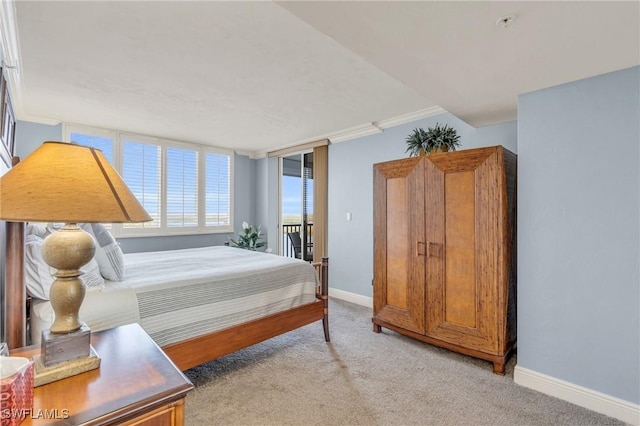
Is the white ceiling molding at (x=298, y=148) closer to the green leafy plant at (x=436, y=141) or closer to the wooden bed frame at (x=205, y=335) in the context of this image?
the green leafy plant at (x=436, y=141)

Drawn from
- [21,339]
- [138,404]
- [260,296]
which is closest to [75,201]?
[138,404]

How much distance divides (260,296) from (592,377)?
2.39 m

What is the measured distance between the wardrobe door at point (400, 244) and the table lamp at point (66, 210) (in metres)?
2.39

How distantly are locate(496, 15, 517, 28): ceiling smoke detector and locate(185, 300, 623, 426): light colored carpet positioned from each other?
7.30 ft

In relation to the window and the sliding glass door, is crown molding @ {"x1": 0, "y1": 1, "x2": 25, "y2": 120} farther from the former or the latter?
the sliding glass door

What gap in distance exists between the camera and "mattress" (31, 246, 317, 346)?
6.09ft

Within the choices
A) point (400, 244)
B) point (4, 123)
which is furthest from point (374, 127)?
point (4, 123)

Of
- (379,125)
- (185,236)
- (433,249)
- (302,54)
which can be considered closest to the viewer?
(302,54)

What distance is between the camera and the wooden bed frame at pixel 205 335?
1353mm

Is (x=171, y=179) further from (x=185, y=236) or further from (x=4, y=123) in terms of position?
(x=4, y=123)

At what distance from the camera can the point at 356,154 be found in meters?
4.40

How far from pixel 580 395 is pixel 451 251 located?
123 cm

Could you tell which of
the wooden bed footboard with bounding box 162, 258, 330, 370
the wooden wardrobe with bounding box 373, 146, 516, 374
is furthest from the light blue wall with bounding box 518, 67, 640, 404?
the wooden bed footboard with bounding box 162, 258, 330, 370

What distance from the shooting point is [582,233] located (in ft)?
6.77
